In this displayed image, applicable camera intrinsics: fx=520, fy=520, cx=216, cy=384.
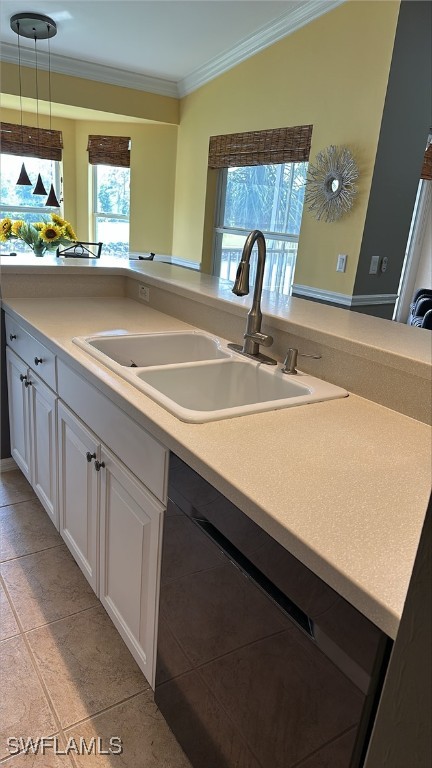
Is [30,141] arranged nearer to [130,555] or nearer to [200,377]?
[200,377]

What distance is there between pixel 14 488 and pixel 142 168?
4.36 m

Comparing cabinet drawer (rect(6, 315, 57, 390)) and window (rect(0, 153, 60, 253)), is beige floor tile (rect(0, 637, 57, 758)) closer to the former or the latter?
cabinet drawer (rect(6, 315, 57, 390))

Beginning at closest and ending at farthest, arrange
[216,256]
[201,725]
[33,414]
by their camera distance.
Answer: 1. [201,725]
2. [33,414]
3. [216,256]

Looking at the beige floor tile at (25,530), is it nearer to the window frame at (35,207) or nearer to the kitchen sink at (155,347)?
the kitchen sink at (155,347)

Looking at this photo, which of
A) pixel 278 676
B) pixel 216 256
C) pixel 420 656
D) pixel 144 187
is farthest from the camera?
pixel 144 187

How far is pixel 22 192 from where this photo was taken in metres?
6.14

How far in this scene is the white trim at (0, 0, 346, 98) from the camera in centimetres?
346

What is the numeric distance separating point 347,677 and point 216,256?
468cm

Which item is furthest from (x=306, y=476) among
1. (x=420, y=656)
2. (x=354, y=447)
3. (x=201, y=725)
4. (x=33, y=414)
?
(x=33, y=414)

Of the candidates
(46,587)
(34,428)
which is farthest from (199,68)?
(46,587)

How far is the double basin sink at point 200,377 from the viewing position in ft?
4.20

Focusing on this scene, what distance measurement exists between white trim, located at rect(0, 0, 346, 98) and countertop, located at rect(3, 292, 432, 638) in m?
3.19

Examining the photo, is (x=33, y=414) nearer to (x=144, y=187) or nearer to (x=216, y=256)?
(x=216, y=256)

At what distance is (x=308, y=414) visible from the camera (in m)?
1.21
